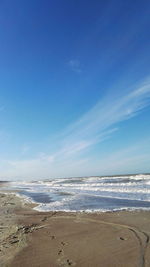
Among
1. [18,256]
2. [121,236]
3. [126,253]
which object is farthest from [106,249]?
[18,256]

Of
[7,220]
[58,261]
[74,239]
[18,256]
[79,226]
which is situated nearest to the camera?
[58,261]

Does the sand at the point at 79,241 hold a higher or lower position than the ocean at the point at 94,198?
lower

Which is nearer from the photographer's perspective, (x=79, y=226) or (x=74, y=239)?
(x=74, y=239)

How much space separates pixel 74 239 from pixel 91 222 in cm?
232

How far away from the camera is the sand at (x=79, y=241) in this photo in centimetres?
586

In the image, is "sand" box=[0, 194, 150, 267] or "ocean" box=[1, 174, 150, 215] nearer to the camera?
"sand" box=[0, 194, 150, 267]

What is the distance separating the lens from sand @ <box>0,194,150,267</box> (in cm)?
586

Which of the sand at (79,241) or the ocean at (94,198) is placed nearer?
the sand at (79,241)

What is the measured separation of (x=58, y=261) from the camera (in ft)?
19.2

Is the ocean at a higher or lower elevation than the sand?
higher

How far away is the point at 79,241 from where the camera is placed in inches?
290

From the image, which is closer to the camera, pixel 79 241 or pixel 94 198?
pixel 79 241

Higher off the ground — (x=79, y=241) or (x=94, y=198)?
(x=94, y=198)

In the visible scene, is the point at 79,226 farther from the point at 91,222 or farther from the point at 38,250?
the point at 38,250
